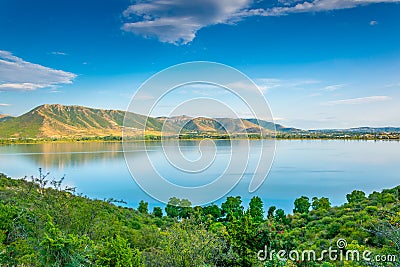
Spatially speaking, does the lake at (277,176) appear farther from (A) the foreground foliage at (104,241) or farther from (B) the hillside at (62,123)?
(B) the hillside at (62,123)

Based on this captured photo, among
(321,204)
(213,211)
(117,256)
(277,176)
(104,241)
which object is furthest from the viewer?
(277,176)

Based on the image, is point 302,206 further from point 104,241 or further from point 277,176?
point 104,241

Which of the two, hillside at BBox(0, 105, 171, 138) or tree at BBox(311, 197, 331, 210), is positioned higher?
hillside at BBox(0, 105, 171, 138)

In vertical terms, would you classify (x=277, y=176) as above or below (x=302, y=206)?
below

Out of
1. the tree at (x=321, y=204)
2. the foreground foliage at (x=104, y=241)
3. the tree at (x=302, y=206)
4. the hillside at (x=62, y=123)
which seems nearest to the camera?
the foreground foliage at (x=104, y=241)

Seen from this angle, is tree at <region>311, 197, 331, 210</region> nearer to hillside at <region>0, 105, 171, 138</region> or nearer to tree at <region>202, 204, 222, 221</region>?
tree at <region>202, 204, 222, 221</region>

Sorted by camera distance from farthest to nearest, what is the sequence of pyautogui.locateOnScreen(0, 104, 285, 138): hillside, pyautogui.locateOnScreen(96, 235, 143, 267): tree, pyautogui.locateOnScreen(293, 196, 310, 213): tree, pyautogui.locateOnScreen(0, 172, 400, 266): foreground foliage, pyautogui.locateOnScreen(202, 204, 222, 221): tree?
pyautogui.locateOnScreen(0, 104, 285, 138): hillside, pyautogui.locateOnScreen(293, 196, 310, 213): tree, pyautogui.locateOnScreen(202, 204, 222, 221): tree, pyautogui.locateOnScreen(96, 235, 143, 267): tree, pyautogui.locateOnScreen(0, 172, 400, 266): foreground foliage

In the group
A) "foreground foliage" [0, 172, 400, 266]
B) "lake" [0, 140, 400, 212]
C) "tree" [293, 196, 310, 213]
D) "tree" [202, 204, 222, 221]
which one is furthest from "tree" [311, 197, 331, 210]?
"foreground foliage" [0, 172, 400, 266]

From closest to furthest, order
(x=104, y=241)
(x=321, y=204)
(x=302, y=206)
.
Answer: (x=104, y=241), (x=321, y=204), (x=302, y=206)

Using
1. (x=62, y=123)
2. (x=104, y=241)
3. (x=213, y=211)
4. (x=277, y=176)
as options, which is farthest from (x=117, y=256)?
(x=62, y=123)

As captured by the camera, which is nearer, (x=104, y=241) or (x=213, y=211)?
(x=104, y=241)

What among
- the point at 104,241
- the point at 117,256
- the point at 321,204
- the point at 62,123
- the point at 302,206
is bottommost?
the point at 302,206

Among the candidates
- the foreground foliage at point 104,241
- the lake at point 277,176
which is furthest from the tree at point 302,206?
the foreground foliage at point 104,241

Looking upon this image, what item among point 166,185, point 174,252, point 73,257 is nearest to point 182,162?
point 166,185
